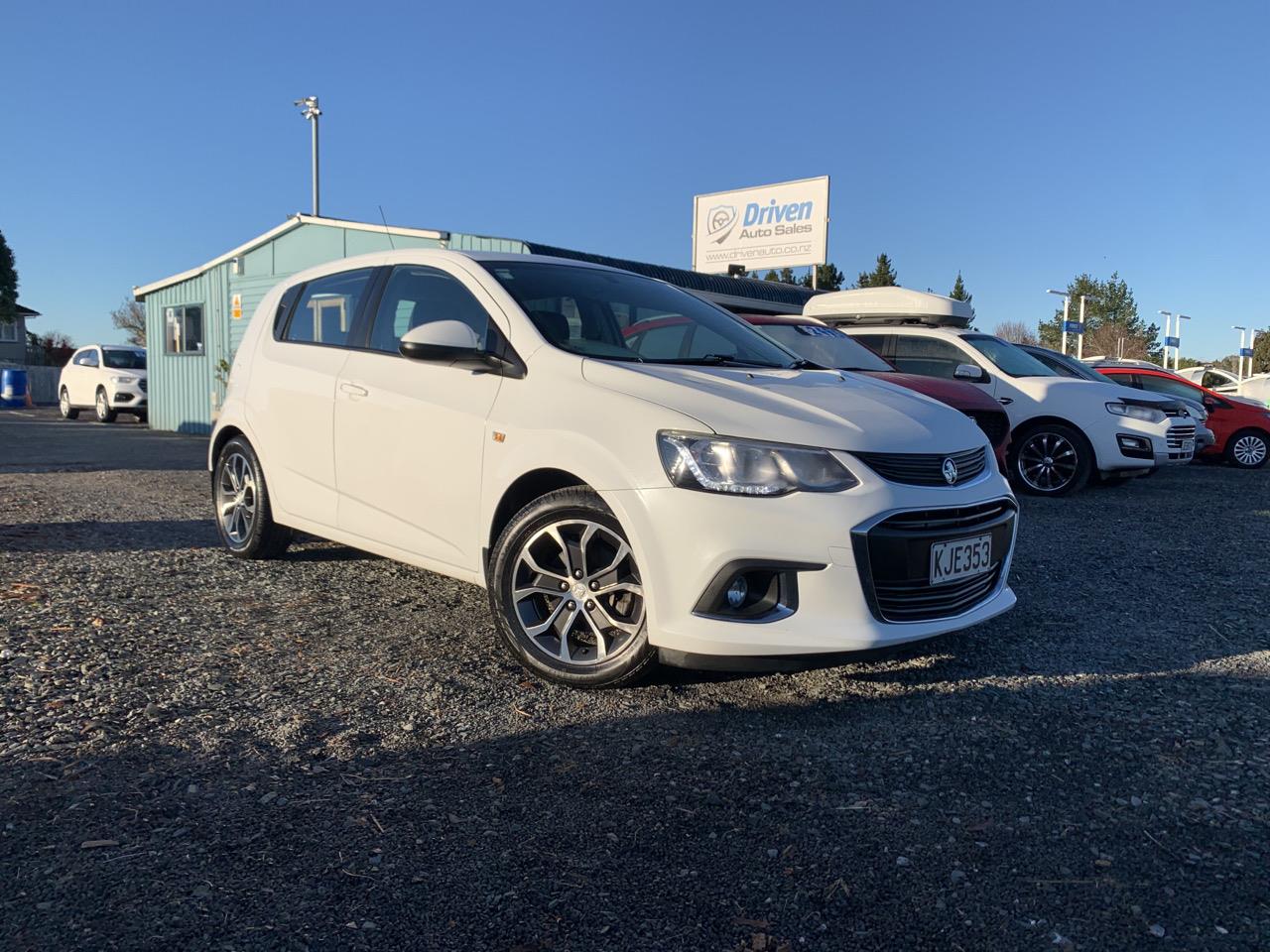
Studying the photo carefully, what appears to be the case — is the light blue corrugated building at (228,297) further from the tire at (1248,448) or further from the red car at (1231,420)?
the tire at (1248,448)

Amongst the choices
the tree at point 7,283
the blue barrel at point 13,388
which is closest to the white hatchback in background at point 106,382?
the blue barrel at point 13,388

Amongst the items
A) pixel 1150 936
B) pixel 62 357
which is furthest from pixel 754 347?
pixel 62 357

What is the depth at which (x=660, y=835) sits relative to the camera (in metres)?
2.53

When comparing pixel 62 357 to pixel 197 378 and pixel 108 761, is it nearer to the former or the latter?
pixel 197 378

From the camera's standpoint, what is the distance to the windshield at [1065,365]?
10531mm

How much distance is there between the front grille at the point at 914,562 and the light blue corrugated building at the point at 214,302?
38.7 ft

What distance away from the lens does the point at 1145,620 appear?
4738 mm

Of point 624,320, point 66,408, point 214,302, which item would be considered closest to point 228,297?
point 214,302

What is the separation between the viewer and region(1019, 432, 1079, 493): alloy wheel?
9.83 m

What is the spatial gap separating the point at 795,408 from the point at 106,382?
2294cm

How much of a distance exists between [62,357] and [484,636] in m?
54.7

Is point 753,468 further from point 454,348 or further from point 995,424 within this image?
point 995,424

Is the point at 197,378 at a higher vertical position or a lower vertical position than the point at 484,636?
higher

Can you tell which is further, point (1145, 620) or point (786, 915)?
point (1145, 620)
